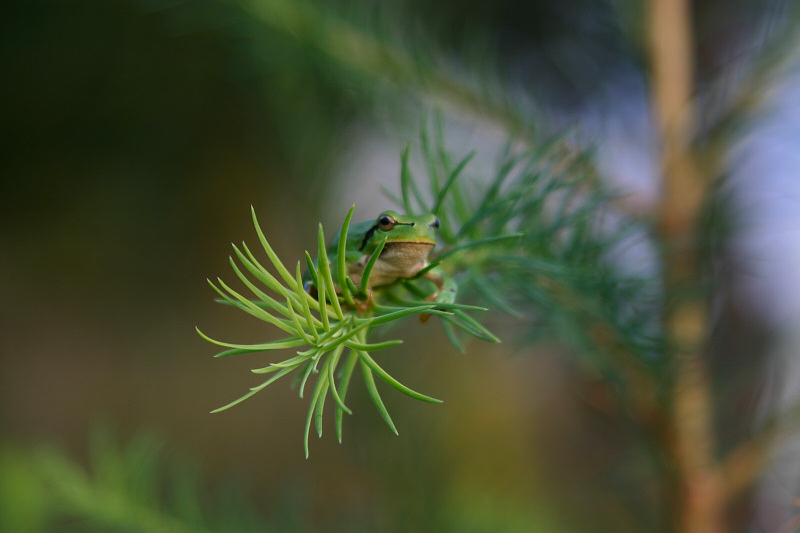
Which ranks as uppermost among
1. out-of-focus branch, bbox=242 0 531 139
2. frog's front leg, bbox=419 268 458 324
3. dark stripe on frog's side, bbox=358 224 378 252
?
out-of-focus branch, bbox=242 0 531 139

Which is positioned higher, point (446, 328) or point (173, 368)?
point (173, 368)

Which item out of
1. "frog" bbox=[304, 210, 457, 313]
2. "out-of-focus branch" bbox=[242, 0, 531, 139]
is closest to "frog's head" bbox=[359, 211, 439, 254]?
"frog" bbox=[304, 210, 457, 313]

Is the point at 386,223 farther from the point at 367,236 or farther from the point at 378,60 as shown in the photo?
the point at 378,60

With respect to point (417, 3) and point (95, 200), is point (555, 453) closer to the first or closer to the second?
point (417, 3)

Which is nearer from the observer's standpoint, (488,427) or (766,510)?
(766,510)

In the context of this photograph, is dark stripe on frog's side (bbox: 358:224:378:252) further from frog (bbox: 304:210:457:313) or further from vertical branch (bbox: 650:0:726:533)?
vertical branch (bbox: 650:0:726:533)

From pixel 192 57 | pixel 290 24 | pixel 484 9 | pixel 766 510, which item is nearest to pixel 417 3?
pixel 484 9
